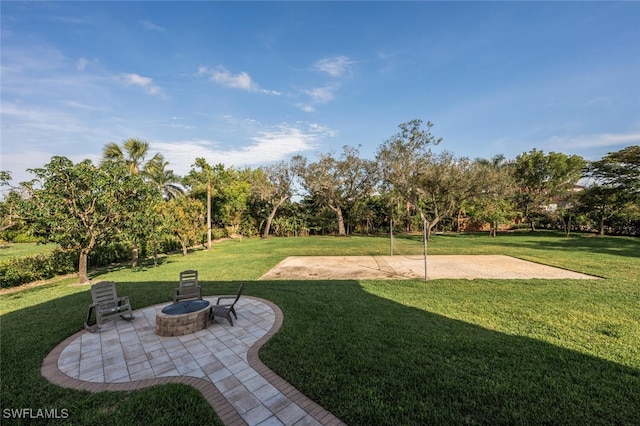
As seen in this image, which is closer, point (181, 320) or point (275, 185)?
point (181, 320)

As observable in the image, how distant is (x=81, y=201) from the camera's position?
890 cm

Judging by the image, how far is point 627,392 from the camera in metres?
3.35

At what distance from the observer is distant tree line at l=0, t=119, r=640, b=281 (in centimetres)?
883

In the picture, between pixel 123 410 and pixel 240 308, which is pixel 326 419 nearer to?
pixel 123 410

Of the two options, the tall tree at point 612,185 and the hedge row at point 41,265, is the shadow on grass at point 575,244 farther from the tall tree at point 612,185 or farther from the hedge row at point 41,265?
the hedge row at point 41,265

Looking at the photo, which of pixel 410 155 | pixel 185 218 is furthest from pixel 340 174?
pixel 185 218

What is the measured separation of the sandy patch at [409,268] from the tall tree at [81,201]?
19.4 feet

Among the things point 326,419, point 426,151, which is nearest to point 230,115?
point 426,151

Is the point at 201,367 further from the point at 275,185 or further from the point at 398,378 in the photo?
the point at 275,185

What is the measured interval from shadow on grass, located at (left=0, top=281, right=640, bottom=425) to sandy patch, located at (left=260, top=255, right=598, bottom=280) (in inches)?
174

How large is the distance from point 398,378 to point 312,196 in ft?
92.2

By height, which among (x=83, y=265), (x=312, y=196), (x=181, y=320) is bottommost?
(x=181, y=320)

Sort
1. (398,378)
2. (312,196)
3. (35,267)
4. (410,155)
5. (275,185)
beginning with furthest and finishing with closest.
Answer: (312,196) → (275,185) → (410,155) → (35,267) → (398,378)

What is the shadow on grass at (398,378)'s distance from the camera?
3.04 metres
